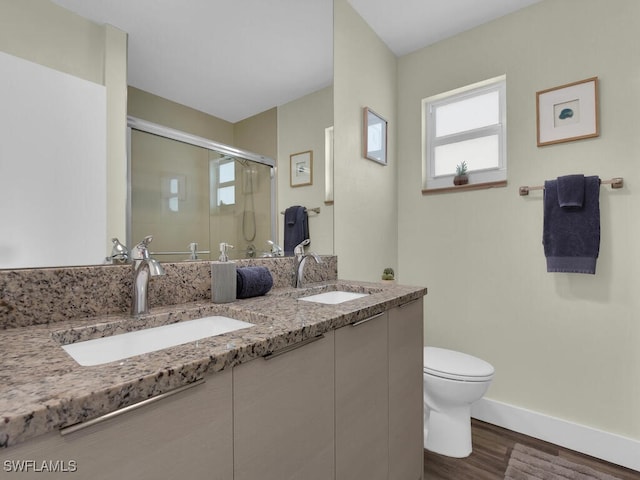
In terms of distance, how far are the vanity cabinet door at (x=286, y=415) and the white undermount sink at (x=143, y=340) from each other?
9.8 inches

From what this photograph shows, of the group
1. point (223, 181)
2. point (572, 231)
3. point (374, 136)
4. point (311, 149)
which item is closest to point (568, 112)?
point (572, 231)

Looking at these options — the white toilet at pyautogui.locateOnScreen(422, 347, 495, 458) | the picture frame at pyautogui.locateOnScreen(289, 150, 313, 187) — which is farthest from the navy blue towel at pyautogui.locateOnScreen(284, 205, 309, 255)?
the white toilet at pyautogui.locateOnScreen(422, 347, 495, 458)

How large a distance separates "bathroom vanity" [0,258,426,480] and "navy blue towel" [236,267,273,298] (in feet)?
0.16

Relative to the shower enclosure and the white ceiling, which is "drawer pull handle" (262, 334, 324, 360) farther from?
the white ceiling

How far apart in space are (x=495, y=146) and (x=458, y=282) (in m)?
0.99

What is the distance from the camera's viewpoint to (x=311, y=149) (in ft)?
5.82

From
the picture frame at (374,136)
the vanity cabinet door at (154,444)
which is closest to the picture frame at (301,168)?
the picture frame at (374,136)

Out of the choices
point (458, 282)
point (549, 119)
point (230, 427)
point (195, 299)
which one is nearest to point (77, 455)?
point (230, 427)

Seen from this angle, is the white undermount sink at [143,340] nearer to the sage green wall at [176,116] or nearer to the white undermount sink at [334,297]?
the white undermount sink at [334,297]

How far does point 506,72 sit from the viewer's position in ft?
6.91

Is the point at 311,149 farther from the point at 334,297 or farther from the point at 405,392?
the point at 405,392

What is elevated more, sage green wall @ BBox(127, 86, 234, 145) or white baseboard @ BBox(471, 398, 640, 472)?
sage green wall @ BBox(127, 86, 234, 145)

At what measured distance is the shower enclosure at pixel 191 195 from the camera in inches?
41.6

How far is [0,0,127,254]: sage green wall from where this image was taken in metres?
0.81
